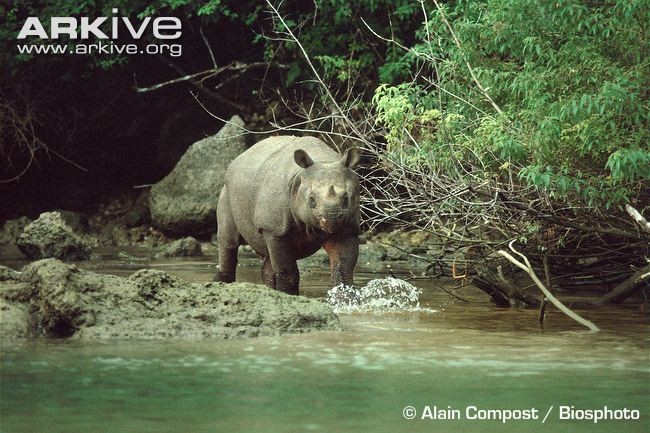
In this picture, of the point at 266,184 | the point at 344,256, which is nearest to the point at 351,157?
the point at 344,256

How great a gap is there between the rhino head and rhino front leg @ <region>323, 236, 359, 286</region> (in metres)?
0.12

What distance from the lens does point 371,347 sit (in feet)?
27.4

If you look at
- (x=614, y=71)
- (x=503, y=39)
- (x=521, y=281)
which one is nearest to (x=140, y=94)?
(x=521, y=281)

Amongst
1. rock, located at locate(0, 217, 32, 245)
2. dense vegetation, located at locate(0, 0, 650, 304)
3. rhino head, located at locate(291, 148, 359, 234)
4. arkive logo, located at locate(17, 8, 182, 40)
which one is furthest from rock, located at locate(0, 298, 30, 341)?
arkive logo, located at locate(17, 8, 182, 40)

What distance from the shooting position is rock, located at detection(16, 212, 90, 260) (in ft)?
54.9

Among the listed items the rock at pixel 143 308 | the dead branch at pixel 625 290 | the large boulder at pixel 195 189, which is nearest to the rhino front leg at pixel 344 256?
the rock at pixel 143 308

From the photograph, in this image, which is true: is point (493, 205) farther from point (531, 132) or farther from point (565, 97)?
point (565, 97)

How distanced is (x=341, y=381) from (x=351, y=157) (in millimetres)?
3814

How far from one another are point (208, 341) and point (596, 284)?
5.17 m

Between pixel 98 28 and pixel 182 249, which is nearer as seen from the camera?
pixel 182 249

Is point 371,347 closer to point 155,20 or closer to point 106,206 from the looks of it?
point 155,20

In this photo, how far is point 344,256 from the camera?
10797 mm

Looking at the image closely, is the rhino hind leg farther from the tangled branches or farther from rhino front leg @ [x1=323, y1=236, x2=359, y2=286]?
rhino front leg @ [x1=323, y1=236, x2=359, y2=286]

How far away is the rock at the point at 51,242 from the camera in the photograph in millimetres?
16734
